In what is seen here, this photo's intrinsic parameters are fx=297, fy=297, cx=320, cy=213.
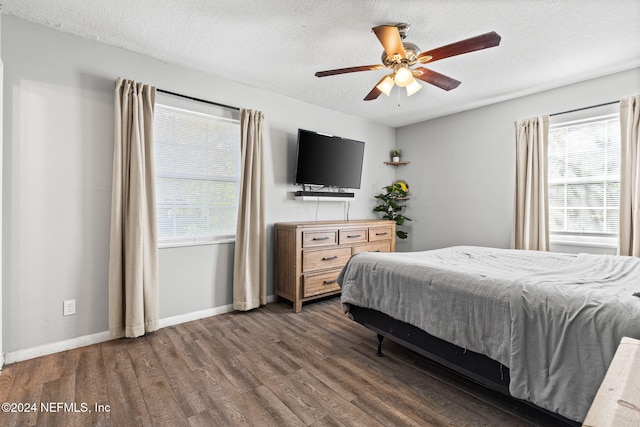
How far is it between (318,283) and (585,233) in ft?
9.79

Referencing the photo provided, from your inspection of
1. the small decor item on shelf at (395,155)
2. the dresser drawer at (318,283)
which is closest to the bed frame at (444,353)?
the dresser drawer at (318,283)

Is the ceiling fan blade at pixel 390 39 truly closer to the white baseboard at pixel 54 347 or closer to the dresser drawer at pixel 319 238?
the dresser drawer at pixel 319 238

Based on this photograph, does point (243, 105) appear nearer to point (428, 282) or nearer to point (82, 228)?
point (82, 228)

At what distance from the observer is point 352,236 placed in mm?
3771

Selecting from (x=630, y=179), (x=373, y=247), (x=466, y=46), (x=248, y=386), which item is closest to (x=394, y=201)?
(x=373, y=247)

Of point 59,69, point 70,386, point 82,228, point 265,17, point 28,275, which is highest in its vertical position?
point 265,17

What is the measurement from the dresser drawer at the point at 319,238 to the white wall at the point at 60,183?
1.24m

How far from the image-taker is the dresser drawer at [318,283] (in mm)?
3359

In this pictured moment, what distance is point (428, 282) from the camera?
6.17ft

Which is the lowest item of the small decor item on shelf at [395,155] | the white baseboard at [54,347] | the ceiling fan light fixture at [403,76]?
the white baseboard at [54,347]

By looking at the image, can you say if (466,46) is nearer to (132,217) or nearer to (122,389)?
(132,217)

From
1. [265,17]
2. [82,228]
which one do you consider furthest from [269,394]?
[265,17]

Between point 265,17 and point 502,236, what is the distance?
3631 mm

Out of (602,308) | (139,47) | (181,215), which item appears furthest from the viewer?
(181,215)
